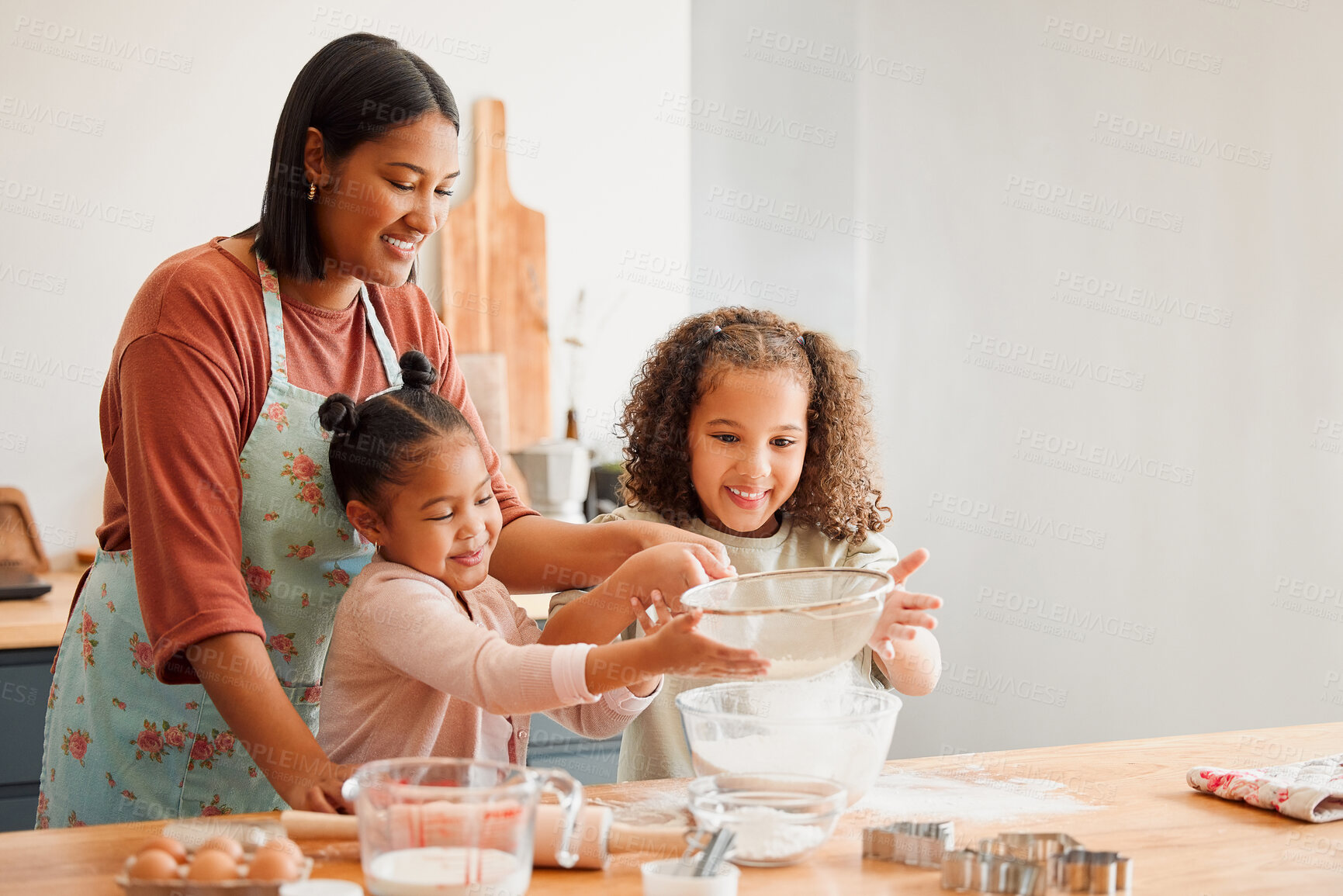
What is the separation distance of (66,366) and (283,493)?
1.53 m

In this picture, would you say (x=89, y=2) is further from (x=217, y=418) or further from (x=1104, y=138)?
(x=1104, y=138)

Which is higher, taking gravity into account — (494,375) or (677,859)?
(494,375)

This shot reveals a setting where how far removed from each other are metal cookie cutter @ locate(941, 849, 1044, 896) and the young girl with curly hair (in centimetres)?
54

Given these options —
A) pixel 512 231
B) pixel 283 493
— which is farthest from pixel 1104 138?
pixel 283 493

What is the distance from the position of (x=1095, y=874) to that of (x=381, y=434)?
757mm

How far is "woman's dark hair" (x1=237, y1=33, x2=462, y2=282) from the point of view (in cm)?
121

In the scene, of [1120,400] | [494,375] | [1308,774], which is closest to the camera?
[1308,774]

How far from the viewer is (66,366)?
2.49 m

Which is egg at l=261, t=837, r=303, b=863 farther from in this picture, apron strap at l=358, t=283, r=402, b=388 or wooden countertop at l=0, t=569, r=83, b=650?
wooden countertop at l=0, t=569, r=83, b=650

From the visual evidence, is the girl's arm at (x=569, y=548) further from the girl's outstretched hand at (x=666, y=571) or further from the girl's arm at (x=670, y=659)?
the girl's arm at (x=670, y=659)

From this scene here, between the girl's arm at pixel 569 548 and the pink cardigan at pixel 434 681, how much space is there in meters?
0.10

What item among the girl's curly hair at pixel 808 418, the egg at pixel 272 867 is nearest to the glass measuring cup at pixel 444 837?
the egg at pixel 272 867

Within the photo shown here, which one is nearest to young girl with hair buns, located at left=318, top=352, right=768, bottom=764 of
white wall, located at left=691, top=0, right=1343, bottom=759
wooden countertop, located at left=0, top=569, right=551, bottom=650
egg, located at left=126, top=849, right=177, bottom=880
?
egg, located at left=126, top=849, right=177, bottom=880

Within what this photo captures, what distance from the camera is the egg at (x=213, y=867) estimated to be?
30.4 inches
